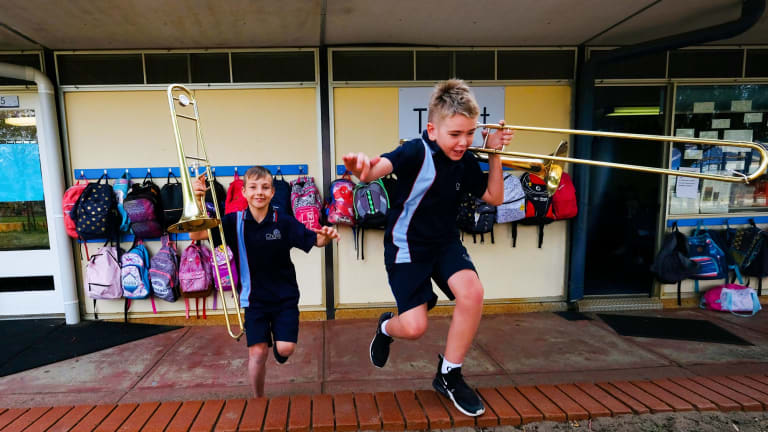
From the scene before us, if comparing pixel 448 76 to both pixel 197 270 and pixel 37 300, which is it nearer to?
pixel 197 270

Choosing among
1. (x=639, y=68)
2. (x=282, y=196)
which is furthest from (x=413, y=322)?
(x=639, y=68)

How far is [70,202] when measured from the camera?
3881 mm

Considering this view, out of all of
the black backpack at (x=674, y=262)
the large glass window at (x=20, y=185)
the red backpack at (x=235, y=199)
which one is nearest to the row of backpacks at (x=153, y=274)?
the red backpack at (x=235, y=199)

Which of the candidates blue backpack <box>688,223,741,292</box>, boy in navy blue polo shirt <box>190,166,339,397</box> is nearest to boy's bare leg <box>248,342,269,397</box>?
boy in navy blue polo shirt <box>190,166,339,397</box>

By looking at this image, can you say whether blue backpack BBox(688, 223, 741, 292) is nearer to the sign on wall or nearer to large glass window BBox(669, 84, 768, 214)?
large glass window BBox(669, 84, 768, 214)

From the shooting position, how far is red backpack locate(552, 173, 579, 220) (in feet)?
13.6

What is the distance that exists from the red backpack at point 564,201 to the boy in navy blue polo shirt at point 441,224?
1.94 m

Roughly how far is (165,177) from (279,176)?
1.14m

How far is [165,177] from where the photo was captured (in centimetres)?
411

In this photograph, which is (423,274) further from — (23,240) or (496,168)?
(23,240)

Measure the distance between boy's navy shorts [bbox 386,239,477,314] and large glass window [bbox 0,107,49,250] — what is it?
13.2ft

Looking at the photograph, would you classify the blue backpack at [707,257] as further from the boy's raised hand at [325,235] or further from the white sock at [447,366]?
the boy's raised hand at [325,235]

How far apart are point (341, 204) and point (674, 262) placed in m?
3.59

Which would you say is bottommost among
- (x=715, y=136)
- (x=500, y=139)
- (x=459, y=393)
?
(x=459, y=393)
